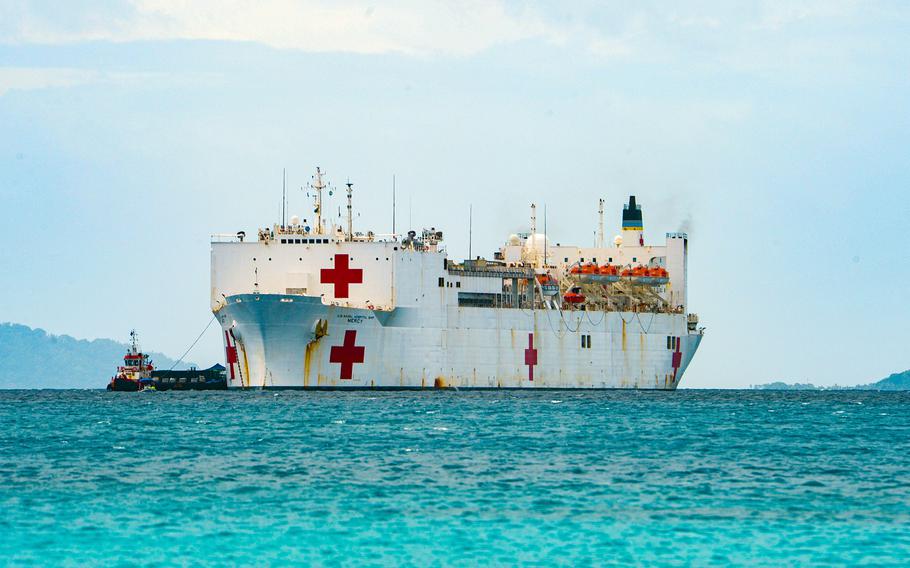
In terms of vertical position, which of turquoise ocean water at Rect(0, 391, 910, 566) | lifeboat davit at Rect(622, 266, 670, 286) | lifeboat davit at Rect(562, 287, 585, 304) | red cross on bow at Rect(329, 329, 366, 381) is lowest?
turquoise ocean water at Rect(0, 391, 910, 566)

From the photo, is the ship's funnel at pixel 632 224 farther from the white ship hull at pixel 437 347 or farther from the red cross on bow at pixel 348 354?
the red cross on bow at pixel 348 354

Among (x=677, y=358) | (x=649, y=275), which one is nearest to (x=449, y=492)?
(x=649, y=275)

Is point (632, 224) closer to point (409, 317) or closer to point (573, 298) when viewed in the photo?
point (573, 298)

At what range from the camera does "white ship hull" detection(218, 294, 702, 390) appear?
61.3 m

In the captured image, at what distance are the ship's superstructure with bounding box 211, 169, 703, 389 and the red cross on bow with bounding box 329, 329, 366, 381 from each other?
0.17 ft

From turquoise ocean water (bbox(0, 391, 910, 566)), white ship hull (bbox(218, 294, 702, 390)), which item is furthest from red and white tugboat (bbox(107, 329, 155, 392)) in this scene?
turquoise ocean water (bbox(0, 391, 910, 566))

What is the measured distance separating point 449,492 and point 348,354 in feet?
120

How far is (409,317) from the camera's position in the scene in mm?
64562

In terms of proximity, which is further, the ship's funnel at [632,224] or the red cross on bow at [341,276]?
the ship's funnel at [632,224]

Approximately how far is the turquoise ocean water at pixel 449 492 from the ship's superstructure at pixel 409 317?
15190 mm

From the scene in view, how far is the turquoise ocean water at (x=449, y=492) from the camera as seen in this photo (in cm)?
2117

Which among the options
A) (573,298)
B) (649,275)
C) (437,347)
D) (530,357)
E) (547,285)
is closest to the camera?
(437,347)

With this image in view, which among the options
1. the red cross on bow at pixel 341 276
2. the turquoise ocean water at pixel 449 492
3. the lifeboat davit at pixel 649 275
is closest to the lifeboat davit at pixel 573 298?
the lifeboat davit at pixel 649 275

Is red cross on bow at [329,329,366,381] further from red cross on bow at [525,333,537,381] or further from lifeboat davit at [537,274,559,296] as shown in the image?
lifeboat davit at [537,274,559,296]
